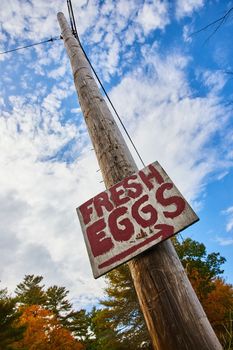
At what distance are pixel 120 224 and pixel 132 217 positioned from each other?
0.10 meters

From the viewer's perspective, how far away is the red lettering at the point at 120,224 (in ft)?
5.86

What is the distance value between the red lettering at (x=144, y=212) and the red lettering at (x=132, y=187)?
6 cm

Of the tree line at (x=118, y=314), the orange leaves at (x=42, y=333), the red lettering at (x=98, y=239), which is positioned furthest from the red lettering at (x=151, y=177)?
the orange leaves at (x=42, y=333)

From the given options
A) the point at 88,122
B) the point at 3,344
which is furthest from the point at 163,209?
the point at 3,344

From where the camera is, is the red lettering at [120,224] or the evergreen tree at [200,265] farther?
the evergreen tree at [200,265]

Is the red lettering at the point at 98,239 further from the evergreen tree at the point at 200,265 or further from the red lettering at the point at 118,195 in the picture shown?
Answer: the evergreen tree at the point at 200,265

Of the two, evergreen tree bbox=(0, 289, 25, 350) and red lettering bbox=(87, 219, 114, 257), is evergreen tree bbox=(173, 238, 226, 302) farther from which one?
red lettering bbox=(87, 219, 114, 257)

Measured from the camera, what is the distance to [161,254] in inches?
66.4

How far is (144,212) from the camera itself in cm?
183

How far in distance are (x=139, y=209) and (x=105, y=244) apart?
1.12ft

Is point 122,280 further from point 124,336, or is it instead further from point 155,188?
point 155,188

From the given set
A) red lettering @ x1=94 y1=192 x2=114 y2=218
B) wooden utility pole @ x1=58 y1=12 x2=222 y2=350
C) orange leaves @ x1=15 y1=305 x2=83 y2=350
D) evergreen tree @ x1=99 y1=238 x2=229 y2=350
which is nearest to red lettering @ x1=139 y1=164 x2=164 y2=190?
wooden utility pole @ x1=58 y1=12 x2=222 y2=350

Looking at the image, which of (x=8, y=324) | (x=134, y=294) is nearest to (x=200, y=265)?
(x=134, y=294)

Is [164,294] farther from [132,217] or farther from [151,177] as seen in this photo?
[151,177]
